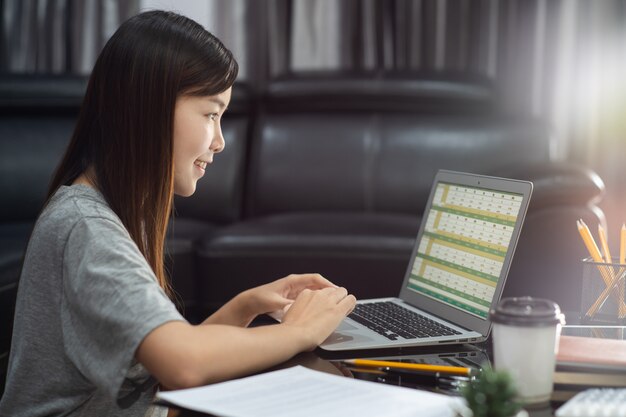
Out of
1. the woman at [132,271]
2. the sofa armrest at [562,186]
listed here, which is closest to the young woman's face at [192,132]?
the woman at [132,271]

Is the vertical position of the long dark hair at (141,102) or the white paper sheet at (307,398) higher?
the long dark hair at (141,102)

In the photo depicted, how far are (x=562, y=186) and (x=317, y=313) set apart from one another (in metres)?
1.43

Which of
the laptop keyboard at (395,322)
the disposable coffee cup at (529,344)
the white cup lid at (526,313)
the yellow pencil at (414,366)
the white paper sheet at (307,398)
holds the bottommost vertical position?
the laptop keyboard at (395,322)

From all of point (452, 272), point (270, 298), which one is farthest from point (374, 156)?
point (270, 298)

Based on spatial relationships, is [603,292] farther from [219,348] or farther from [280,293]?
[219,348]

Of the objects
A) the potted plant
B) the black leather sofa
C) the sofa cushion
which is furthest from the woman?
the black leather sofa

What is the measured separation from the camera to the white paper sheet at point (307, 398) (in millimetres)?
750

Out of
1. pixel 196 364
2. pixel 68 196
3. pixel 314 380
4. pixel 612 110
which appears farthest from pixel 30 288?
pixel 612 110

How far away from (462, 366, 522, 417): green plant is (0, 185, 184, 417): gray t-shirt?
1.19ft

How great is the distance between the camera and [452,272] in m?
1.24

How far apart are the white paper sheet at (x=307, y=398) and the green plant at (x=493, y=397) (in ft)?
0.28

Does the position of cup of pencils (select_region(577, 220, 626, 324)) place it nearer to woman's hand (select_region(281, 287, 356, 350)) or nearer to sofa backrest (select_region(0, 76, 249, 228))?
woman's hand (select_region(281, 287, 356, 350))

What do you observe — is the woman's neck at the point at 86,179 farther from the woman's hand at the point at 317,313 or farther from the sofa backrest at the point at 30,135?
the sofa backrest at the point at 30,135

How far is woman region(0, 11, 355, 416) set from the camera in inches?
34.8
